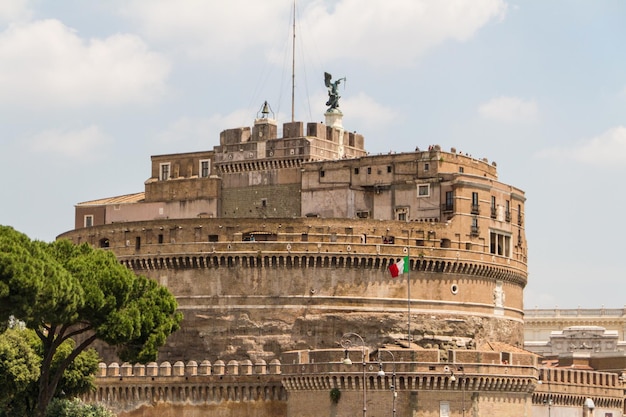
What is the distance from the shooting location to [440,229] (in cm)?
10044

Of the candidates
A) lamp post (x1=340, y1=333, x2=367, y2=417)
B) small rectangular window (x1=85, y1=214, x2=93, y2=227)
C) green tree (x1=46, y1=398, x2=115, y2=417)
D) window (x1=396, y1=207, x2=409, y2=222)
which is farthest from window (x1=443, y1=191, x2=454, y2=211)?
green tree (x1=46, y1=398, x2=115, y2=417)

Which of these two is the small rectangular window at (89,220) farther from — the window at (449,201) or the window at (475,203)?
→ the window at (475,203)

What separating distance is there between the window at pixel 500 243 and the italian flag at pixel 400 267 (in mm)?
8043

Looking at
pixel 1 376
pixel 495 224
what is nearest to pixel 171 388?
pixel 1 376

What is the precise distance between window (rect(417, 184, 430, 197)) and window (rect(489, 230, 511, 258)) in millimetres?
4692

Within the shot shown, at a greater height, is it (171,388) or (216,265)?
(216,265)

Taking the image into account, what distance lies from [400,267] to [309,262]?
535cm

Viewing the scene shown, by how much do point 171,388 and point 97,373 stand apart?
4018mm

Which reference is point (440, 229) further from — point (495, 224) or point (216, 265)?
point (216, 265)

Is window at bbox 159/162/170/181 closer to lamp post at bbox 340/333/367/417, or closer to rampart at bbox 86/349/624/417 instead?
rampart at bbox 86/349/624/417

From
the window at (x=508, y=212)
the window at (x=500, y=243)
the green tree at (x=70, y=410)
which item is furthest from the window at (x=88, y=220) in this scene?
the green tree at (x=70, y=410)

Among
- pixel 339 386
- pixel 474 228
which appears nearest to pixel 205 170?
pixel 474 228

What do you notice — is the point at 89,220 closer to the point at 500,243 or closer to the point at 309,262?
the point at 309,262

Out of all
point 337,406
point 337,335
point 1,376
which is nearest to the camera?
point 1,376
